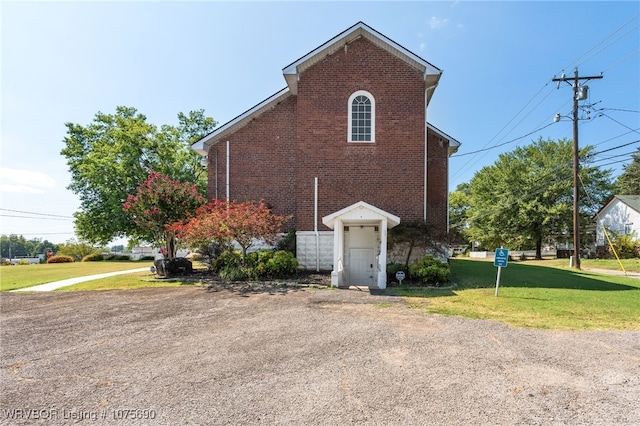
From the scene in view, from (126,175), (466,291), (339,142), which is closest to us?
(466,291)

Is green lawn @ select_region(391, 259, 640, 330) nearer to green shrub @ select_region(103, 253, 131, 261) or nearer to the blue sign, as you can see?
the blue sign

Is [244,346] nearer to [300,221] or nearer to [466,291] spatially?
[466,291]

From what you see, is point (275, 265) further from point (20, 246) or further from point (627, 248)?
point (20, 246)

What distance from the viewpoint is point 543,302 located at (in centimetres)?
931

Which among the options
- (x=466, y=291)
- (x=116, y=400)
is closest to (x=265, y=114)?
(x=466, y=291)

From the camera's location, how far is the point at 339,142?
48.7ft

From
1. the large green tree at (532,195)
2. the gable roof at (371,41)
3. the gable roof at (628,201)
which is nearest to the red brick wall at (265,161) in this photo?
the gable roof at (371,41)

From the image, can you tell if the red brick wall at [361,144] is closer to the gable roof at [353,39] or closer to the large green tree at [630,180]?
the gable roof at [353,39]

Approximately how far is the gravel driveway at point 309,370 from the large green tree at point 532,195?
33067 millimetres

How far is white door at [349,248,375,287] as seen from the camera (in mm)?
14023

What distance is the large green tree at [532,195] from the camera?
3438cm

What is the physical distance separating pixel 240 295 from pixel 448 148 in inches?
519

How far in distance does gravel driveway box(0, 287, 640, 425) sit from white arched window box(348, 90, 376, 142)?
29.7 ft

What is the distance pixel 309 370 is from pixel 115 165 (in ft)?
111
